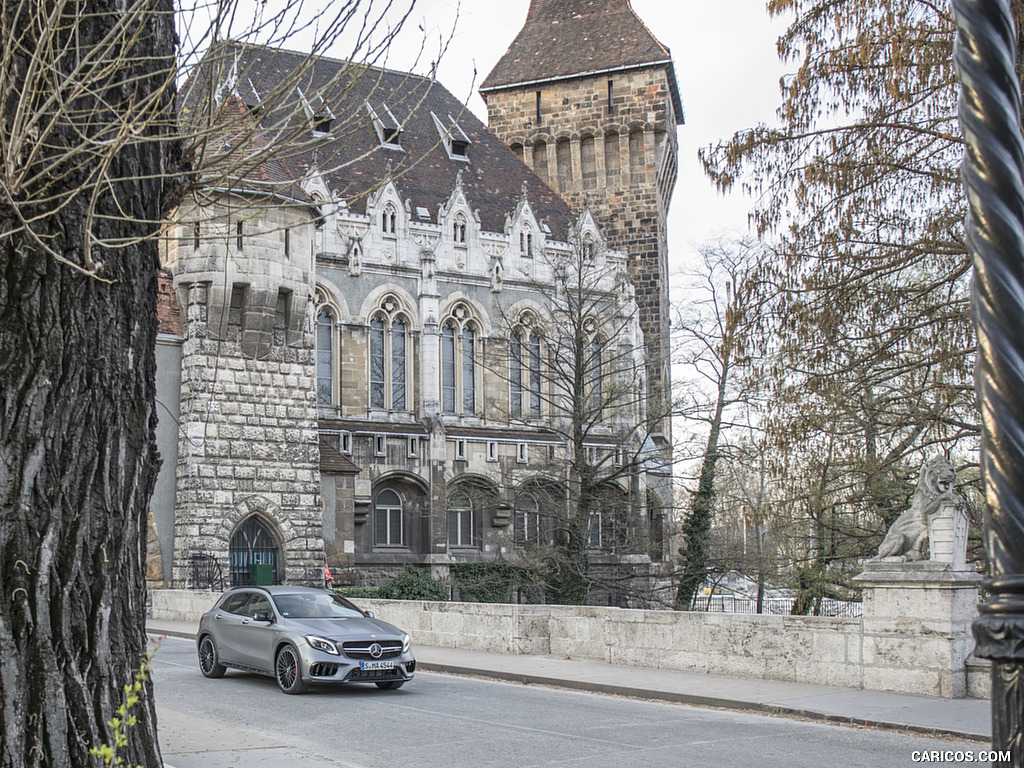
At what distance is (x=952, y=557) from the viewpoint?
1309 centimetres

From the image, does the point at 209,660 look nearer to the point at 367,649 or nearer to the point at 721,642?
the point at 367,649

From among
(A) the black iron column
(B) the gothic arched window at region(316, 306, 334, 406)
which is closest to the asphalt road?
(A) the black iron column

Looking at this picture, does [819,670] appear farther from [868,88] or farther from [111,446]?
[111,446]

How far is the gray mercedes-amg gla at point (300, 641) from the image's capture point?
1365cm

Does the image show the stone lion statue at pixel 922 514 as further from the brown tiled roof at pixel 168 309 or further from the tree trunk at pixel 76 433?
the brown tiled roof at pixel 168 309

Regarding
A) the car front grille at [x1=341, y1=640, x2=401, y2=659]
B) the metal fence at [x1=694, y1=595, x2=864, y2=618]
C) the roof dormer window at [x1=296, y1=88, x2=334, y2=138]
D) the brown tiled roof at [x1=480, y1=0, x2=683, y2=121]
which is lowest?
the metal fence at [x1=694, y1=595, x2=864, y2=618]

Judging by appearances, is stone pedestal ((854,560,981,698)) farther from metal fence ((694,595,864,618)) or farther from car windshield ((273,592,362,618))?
metal fence ((694,595,864,618))

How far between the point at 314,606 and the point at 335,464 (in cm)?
1882

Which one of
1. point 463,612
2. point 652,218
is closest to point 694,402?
point 463,612

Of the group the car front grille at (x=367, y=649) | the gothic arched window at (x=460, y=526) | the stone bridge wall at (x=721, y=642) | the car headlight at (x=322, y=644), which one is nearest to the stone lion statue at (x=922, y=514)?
the stone bridge wall at (x=721, y=642)

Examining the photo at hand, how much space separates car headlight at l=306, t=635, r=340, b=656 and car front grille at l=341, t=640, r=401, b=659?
0.12 metres

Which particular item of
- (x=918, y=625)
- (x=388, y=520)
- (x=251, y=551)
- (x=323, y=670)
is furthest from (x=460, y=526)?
(x=918, y=625)

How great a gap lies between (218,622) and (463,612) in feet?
19.0

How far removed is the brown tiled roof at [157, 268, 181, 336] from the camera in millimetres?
30938
